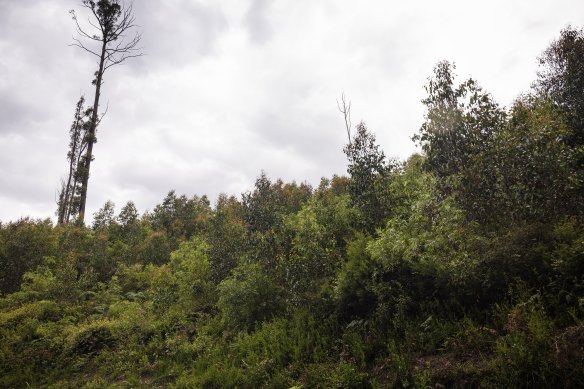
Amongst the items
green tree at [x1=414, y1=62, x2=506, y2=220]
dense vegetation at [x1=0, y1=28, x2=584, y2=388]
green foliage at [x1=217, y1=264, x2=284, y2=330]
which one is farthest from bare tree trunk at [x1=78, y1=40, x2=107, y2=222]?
green tree at [x1=414, y1=62, x2=506, y2=220]

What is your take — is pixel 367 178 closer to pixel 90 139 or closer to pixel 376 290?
pixel 376 290

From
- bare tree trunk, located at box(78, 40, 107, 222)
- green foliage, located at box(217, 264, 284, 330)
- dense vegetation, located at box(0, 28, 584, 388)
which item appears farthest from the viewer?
bare tree trunk, located at box(78, 40, 107, 222)

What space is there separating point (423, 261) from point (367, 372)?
275 centimetres

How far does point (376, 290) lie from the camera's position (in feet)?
27.9

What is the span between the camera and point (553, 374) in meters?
5.11

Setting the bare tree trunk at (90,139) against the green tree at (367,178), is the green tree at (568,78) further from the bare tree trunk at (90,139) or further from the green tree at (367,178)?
the bare tree trunk at (90,139)

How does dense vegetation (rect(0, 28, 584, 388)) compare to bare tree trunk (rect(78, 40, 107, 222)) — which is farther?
bare tree trunk (rect(78, 40, 107, 222))

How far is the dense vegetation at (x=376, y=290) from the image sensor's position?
6.40 meters

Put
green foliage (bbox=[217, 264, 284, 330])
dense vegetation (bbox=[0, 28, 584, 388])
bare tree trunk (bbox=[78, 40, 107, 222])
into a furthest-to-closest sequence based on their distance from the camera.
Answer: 1. bare tree trunk (bbox=[78, 40, 107, 222])
2. green foliage (bbox=[217, 264, 284, 330])
3. dense vegetation (bbox=[0, 28, 584, 388])

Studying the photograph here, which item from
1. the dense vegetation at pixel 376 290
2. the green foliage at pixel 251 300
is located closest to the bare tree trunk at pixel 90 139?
the dense vegetation at pixel 376 290

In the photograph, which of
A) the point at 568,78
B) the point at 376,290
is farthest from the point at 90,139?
the point at 568,78

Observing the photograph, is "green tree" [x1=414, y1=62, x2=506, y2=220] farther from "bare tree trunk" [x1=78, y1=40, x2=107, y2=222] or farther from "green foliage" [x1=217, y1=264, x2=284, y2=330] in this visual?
"bare tree trunk" [x1=78, y1=40, x2=107, y2=222]

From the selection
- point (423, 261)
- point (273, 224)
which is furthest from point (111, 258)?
point (423, 261)

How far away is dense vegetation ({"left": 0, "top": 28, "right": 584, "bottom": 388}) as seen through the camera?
21.0 feet
